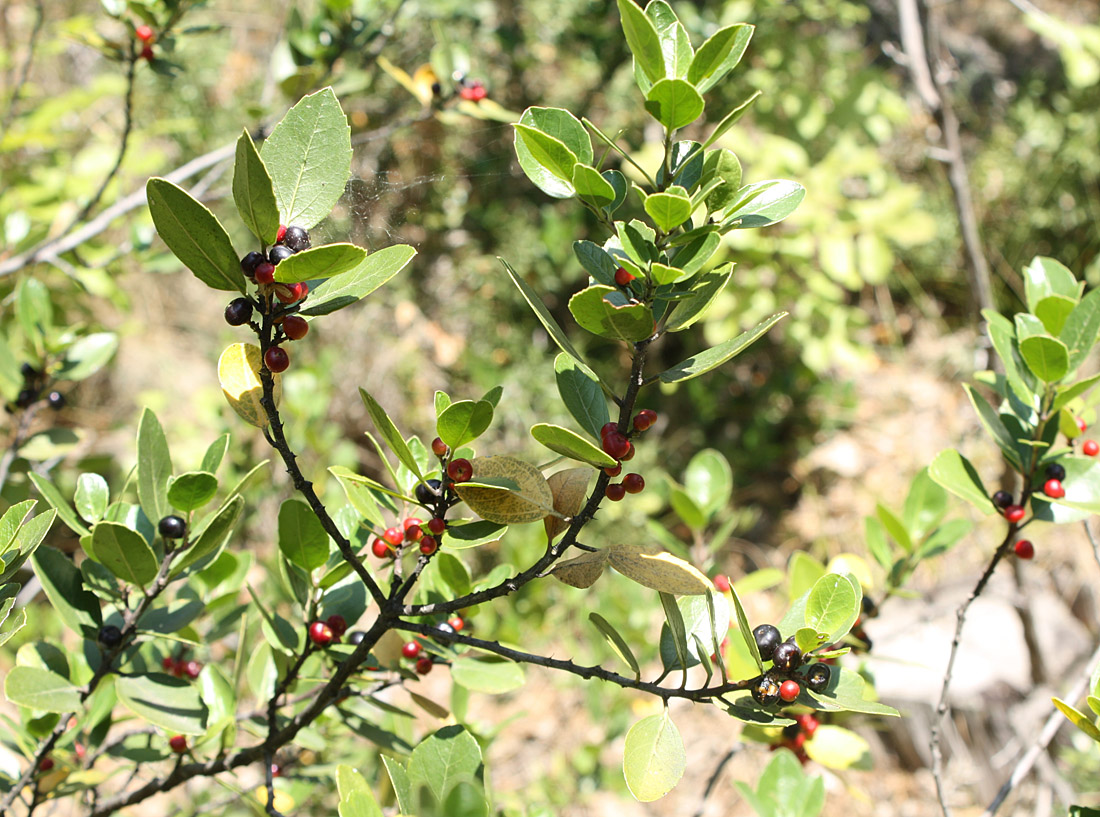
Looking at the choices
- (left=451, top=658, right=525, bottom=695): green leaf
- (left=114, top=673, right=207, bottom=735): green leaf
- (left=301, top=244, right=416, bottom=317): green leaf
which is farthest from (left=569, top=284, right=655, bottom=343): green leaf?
(left=114, top=673, right=207, bottom=735): green leaf

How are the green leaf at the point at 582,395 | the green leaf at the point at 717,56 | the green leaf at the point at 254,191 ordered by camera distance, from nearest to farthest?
the green leaf at the point at 254,191 < the green leaf at the point at 717,56 < the green leaf at the point at 582,395

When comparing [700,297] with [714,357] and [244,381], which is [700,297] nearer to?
[714,357]

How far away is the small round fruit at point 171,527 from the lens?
90cm

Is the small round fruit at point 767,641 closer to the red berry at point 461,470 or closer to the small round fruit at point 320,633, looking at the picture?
the red berry at point 461,470

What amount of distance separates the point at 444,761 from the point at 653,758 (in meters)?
0.21

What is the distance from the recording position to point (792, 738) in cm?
121

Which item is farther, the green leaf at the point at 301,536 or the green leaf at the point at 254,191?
the green leaf at the point at 301,536

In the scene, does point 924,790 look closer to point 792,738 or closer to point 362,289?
point 792,738

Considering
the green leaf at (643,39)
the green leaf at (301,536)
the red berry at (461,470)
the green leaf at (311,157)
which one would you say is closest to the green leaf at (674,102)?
the green leaf at (643,39)

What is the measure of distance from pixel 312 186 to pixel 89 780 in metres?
0.94

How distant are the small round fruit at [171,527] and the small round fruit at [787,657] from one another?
0.68 metres

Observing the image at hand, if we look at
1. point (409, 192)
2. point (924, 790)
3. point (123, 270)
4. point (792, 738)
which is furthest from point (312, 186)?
point (924, 790)

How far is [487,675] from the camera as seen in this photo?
97 centimetres

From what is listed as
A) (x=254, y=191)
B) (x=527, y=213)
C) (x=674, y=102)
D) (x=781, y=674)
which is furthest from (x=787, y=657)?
(x=527, y=213)
